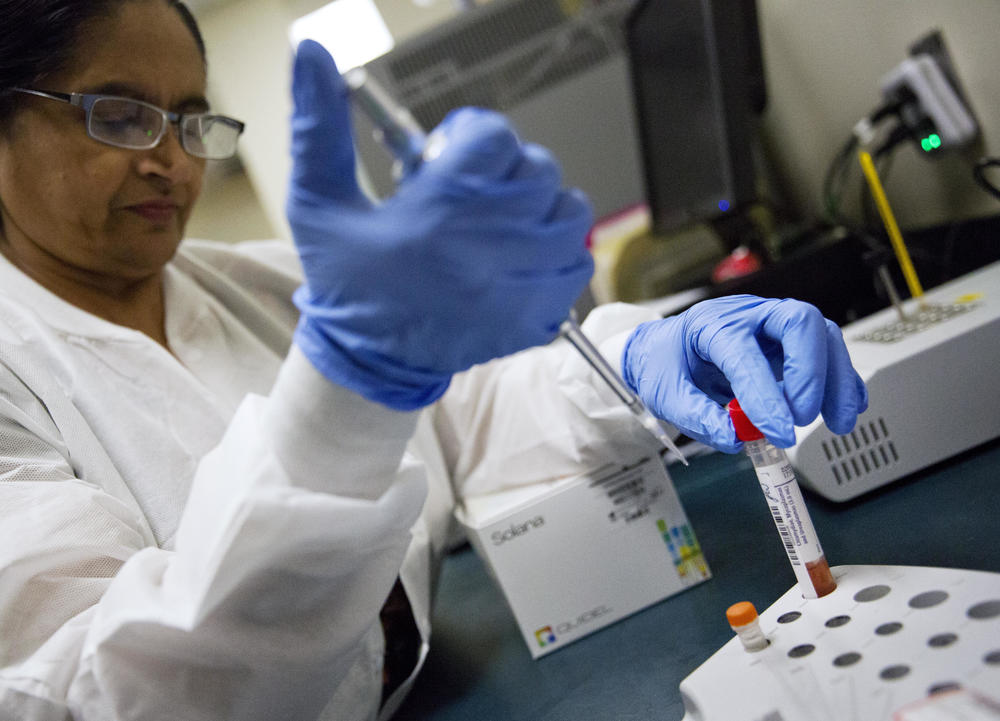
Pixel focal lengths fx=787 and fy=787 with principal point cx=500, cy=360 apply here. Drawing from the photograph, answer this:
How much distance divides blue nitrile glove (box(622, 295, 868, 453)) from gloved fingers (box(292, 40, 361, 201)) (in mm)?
340

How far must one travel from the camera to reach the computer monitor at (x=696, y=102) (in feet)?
4.14

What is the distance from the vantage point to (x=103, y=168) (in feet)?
2.97

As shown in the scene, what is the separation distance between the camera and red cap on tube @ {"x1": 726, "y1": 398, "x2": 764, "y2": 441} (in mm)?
622

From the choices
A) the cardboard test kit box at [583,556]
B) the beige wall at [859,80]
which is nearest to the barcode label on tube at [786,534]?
the cardboard test kit box at [583,556]

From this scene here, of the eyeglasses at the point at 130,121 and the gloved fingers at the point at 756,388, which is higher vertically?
the eyeglasses at the point at 130,121

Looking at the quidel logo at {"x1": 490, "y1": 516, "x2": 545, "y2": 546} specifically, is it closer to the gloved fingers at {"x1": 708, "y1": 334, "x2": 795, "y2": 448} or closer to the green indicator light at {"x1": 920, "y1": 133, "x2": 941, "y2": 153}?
the gloved fingers at {"x1": 708, "y1": 334, "x2": 795, "y2": 448}

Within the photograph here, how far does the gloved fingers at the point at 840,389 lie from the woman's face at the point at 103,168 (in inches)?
30.7

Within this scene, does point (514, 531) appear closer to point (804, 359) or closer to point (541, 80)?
point (804, 359)

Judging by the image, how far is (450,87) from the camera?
2041mm

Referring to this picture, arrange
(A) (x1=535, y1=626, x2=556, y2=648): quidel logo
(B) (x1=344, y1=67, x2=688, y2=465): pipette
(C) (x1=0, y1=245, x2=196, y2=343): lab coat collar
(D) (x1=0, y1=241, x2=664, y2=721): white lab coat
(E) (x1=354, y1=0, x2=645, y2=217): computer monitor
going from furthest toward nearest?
(E) (x1=354, y1=0, x2=645, y2=217): computer monitor, (C) (x1=0, y1=245, x2=196, y2=343): lab coat collar, (A) (x1=535, y1=626, x2=556, y2=648): quidel logo, (D) (x1=0, y1=241, x2=664, y2=721): white lab coat, (B) (x1=344, y1=67, x2=688, y2=465): pipette

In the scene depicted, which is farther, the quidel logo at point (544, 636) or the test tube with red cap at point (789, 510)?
the quidel logo at point (544, 636)

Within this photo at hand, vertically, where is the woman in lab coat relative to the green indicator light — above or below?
above

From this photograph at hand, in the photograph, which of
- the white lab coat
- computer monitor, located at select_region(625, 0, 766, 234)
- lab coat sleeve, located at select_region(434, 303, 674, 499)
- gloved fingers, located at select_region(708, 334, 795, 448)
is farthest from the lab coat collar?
computer monitor, located at select_region(625, 0, 766, 234)

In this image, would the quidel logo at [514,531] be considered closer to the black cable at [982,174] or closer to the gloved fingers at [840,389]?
the gloved fingers at [840,389]
